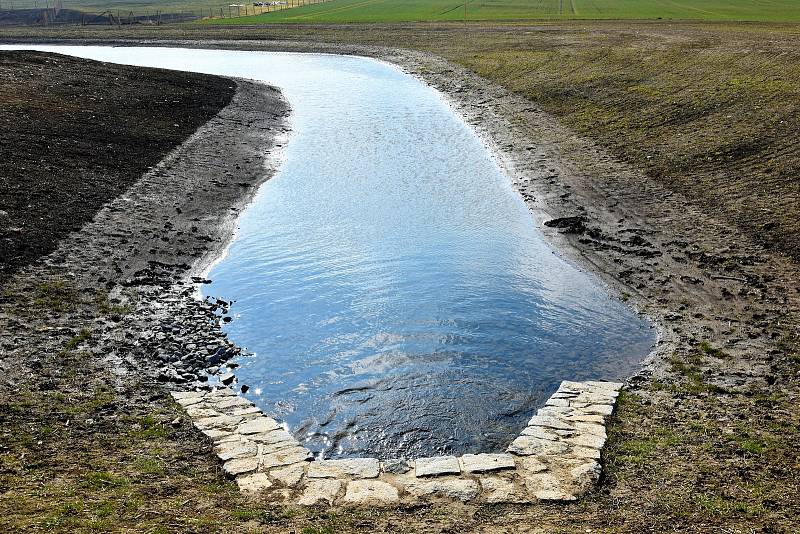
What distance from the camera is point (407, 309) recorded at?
1819cm

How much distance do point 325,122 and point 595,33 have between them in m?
32.6

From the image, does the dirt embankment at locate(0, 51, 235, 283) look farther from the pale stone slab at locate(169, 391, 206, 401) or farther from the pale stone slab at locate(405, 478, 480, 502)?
the pale stone slab at locate(405, 478, 480, 502)

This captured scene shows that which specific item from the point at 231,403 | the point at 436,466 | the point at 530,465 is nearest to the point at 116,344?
the point at 231,403

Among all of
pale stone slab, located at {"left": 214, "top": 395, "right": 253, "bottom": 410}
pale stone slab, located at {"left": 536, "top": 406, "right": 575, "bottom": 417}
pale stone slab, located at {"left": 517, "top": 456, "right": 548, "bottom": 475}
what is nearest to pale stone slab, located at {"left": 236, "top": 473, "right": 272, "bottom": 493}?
pale stone slab, located at {"left": 214, "top": 395, "right": 253, "bottom": 410}

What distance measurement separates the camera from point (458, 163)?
32344 millimetres

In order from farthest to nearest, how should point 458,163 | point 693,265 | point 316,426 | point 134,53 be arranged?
point 134,53, point 458,163, point 693,265, point 316,426

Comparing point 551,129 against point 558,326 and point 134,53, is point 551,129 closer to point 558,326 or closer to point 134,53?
point 558,326

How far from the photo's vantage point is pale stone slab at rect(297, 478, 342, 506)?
10611mm

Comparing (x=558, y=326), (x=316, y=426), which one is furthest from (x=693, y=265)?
(x=316, y=426)

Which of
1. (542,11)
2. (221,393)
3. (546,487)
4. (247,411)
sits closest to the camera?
(546,487)

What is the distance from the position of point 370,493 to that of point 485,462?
1804 millimetres

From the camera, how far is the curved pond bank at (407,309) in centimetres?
1392

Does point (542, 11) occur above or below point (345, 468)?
above

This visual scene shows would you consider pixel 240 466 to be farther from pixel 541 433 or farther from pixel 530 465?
pixel 541 433
